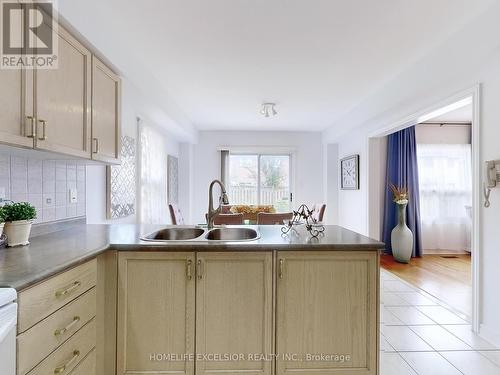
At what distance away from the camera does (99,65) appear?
1.91 m

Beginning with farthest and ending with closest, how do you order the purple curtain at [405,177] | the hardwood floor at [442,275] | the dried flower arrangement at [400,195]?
the purple curtain at [405,177], the dried flower arrangement at [400,195], the hardwood floor at [442,275]

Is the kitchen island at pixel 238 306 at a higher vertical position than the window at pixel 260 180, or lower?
lower

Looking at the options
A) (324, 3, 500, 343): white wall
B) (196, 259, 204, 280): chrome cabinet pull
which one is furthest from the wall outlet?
(324, 3, 500, 343): white wall

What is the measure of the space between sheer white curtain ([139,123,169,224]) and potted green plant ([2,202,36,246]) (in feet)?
7.30

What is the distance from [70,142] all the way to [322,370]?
193 centimetres

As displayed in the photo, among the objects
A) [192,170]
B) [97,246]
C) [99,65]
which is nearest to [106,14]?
[99,65]

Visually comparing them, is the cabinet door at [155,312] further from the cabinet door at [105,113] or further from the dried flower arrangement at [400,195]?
the dried flower arrangement at [400,195]

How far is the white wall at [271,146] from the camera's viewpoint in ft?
21.0

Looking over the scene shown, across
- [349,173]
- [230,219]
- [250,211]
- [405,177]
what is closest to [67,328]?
[230,219]

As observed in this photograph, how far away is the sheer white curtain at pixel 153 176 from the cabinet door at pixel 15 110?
2.50 metres

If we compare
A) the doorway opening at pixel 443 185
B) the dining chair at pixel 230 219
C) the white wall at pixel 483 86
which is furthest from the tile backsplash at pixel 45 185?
Result: the doorway opening at pixel 443 185

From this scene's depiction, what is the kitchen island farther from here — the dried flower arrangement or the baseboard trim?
the dried flower arrangement

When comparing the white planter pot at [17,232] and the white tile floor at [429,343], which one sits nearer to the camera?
the white planter pot at [17,232]

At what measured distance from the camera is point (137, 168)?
3.54 metres
